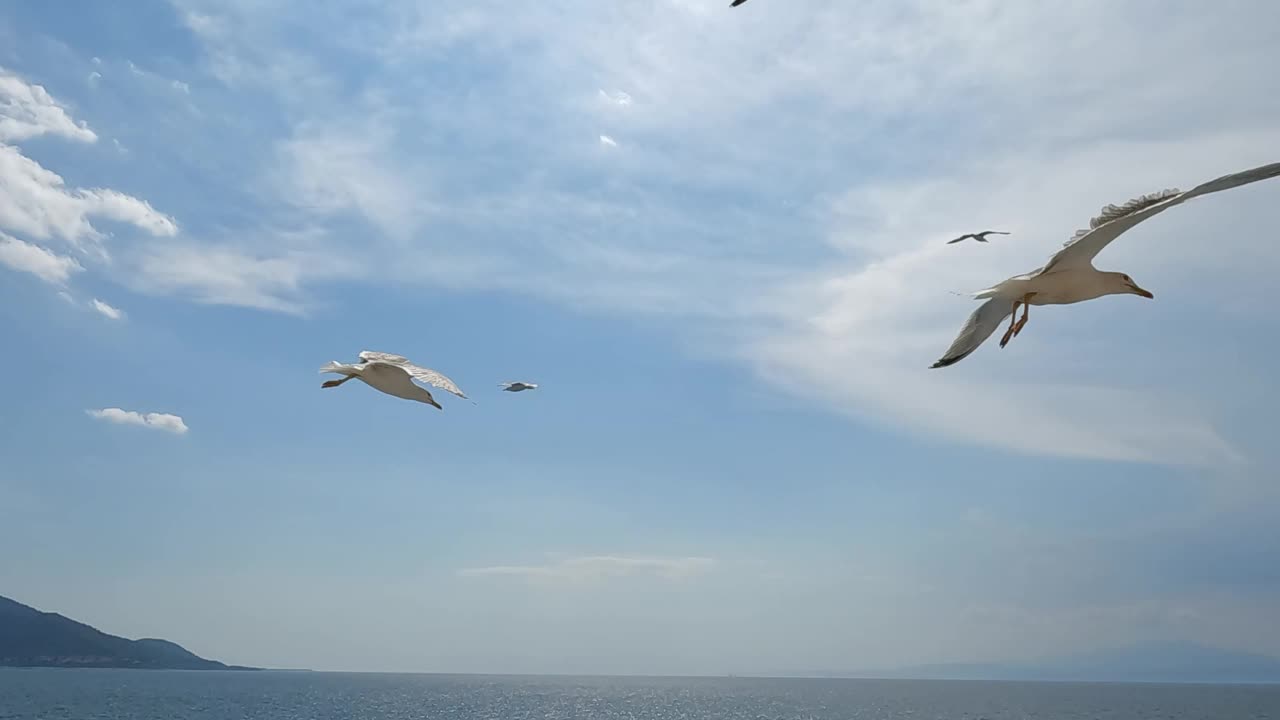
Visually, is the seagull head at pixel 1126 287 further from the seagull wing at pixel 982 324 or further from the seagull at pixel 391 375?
the seagull at pixel 391 375

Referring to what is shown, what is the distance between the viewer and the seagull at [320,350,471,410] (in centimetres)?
1612

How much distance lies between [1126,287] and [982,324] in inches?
77.1

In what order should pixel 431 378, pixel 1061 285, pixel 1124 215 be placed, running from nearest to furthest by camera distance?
pixel 1124 215
pixel 1061 285
pixel 431 378

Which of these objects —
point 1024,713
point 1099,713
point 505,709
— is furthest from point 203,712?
point 1099,713

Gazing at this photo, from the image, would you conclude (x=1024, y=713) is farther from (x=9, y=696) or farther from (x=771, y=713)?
(x=9, y=696)

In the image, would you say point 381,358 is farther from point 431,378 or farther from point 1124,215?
point 1124,215

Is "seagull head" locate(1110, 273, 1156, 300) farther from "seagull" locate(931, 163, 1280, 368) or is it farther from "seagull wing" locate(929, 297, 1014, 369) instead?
"seagull wing" locate(929, 297, 1014, 369)

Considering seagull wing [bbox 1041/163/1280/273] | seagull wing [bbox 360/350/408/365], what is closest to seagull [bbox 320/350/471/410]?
seagull wing [bbox 360/350/408/365]

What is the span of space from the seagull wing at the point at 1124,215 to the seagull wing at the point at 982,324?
73 centimetres

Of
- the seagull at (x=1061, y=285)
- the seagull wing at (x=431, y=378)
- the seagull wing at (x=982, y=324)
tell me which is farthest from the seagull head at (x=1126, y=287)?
the seagull wing at (x=431, y=378)

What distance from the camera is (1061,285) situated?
1158cm

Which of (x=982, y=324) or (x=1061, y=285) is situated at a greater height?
(x=1061, y=285)

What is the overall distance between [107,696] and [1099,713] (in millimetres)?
191720

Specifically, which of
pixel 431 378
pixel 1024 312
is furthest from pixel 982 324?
pixel 431 378
